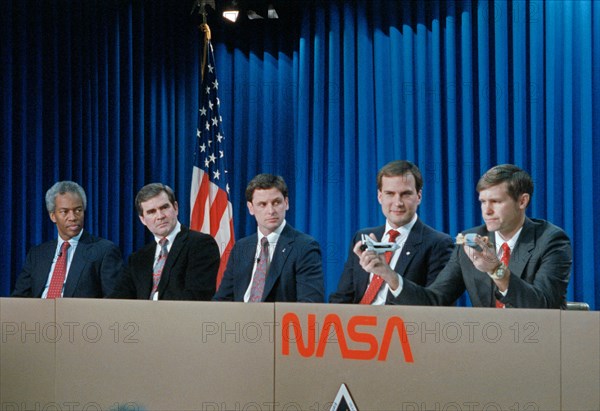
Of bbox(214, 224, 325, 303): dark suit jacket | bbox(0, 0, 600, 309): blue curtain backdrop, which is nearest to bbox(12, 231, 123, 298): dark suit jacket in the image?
bbox(214, 224, 325, 303): dark suit jacket

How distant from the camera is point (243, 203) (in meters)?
6.42

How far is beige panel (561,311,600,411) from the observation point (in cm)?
211

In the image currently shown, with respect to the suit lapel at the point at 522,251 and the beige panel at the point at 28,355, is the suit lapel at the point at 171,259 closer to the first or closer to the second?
the beige panel at the point at 28,355

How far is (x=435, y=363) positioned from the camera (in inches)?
89.2

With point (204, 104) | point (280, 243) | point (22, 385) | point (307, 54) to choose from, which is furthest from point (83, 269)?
point (307, 54)

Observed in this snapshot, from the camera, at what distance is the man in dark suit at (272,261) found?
11.7 ft

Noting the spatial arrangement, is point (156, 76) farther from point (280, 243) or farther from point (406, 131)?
point (280, 243)

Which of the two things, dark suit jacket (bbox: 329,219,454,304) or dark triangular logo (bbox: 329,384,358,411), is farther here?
dark suit jacket (bbox: 329,219,454,304)

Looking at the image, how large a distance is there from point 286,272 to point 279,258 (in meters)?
0.08

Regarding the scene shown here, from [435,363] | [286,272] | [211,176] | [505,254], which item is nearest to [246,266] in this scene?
[286,272]

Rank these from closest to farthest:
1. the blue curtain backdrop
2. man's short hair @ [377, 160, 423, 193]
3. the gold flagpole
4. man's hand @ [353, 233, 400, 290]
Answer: man's hand @ [353, 233, 400, 290], man's short hair @ [377, 160, 423, 193], the blue curtain backdrop, the gold flagpole

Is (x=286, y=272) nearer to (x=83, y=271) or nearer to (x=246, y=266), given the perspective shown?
(x=246, y=266)

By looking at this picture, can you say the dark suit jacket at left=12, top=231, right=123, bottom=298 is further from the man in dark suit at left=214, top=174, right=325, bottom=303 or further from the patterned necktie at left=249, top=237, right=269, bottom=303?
the patterned necktie at left=249, top=237, right=269, bottom=303

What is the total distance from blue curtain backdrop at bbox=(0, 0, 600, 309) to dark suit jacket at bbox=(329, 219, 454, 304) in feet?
6.96
